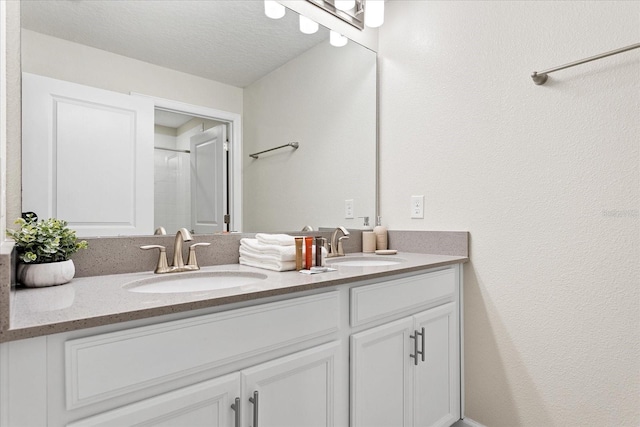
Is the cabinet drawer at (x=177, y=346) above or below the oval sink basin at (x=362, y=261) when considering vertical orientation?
below

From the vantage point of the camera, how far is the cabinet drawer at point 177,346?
0.71 metres

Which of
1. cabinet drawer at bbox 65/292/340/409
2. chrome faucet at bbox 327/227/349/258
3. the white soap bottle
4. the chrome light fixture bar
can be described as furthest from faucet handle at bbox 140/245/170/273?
the chrome light fixture bar

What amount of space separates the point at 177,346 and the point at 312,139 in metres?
1.26

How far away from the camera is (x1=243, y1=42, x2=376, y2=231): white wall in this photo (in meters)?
1.61

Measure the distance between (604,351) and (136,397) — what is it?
1.53m

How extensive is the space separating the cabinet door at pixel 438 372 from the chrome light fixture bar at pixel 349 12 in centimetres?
150

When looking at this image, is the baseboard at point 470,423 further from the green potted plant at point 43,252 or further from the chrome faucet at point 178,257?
the green potted plant at point 43,252

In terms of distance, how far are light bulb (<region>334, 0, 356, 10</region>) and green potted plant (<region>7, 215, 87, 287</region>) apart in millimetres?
1592

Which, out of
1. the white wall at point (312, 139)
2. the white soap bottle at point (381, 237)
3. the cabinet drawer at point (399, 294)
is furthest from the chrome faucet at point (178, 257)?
the white soap bottle at point (381, 237)

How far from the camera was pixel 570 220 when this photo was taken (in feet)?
4.60

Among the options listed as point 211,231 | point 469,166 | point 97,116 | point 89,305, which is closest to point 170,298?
point 89,305

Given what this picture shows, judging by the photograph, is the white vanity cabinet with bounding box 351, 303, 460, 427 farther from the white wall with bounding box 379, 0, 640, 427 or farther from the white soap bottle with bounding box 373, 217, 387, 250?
the white soap bottle with bounding box 373, 217, 387, 250

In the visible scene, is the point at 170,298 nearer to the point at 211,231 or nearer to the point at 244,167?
the point at 211,231

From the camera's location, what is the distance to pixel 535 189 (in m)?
1.49
